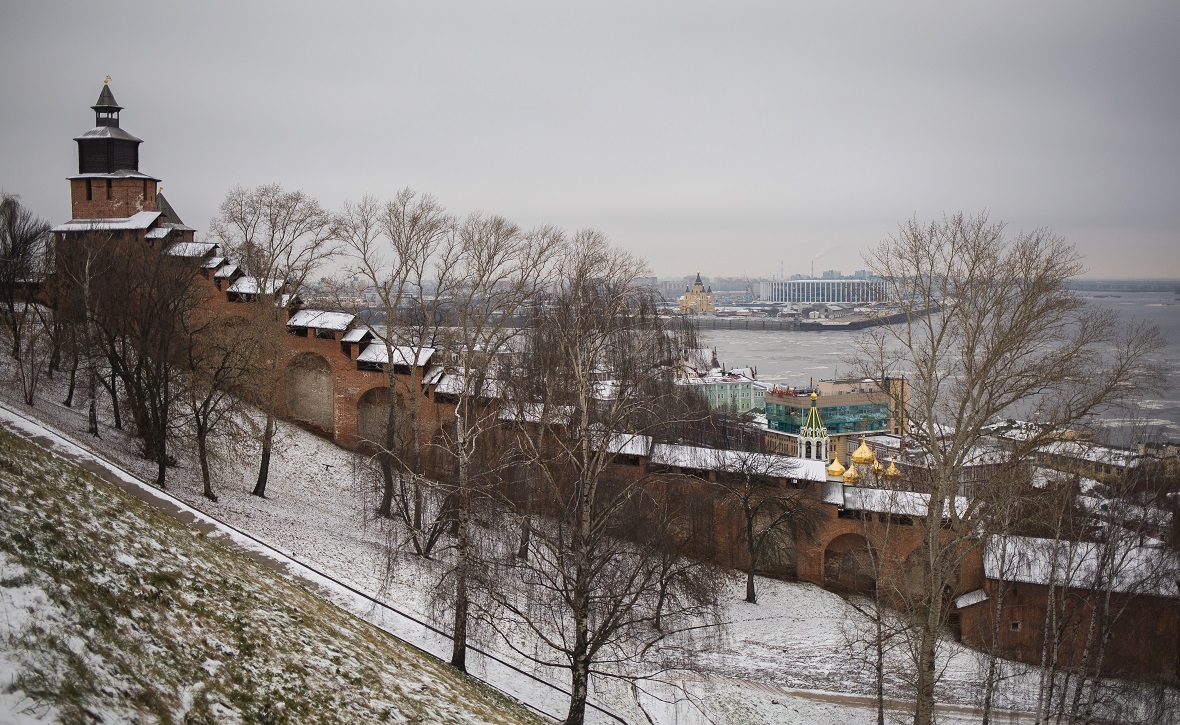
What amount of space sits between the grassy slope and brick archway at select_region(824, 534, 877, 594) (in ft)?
44.5

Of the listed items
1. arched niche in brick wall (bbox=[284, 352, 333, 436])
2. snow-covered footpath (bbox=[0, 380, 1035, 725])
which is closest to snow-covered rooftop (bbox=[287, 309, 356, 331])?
arched niche in brick wall (bbox=[284, 352, 333, 436])

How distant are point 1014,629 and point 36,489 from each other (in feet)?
55.2

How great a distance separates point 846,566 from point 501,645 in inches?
420

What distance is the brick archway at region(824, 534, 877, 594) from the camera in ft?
65.3

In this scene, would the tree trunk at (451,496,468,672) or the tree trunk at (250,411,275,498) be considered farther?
the tree trunk at (250,411,275,498)

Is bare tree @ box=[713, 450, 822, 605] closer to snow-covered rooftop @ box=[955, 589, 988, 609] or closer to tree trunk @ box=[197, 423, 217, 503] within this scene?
snow-covered rooftop @ box=[955, 589, 988, 609]

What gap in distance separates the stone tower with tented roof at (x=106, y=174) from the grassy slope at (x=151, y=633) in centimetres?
2079

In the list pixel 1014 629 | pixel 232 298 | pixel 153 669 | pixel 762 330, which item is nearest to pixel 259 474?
pixel 232 298

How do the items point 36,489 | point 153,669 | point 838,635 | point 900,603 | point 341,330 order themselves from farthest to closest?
point 341,330 → point 900,603 → point 838,635 → point 36,489 → point 153,669

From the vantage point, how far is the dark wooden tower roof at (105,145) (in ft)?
84.2

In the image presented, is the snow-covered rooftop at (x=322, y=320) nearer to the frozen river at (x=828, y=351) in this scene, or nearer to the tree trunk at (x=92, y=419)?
the tree trunk at (x=92, y=419)

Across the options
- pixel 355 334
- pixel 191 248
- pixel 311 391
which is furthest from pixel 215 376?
pixel 191 248

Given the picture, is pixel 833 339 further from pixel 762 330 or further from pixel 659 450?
pixel 659 450

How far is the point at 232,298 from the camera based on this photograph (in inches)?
920
